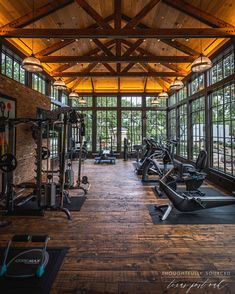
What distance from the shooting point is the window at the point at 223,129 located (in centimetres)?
592

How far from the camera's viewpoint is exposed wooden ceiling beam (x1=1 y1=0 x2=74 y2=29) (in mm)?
5551

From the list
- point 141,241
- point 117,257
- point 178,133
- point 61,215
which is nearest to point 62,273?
point 117,257

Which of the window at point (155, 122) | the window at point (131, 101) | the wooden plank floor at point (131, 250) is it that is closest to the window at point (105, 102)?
the window at point (131, 101)

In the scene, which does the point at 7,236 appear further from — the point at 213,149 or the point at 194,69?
the point at 213,149

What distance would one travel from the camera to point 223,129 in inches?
253

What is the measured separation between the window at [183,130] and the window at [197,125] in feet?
3.36

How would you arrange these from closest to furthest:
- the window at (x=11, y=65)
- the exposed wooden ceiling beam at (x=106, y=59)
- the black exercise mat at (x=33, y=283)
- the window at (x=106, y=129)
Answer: the black exercise mat at (x=33, y=283) → the window at (x=11, y=65) → the exposed wooden ceiling beam at (x=106, y=59) → the window at (x=106, y=129)

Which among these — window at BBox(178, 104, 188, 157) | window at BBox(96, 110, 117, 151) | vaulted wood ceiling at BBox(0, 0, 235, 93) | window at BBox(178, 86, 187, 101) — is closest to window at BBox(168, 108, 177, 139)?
window at BBox(178, 104, 188, 157)

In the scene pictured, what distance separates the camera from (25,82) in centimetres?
724

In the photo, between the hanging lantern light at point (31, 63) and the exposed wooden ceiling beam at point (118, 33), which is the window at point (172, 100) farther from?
the hanging lantern light at point (31, 63)

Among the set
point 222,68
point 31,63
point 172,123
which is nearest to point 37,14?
point 31,63

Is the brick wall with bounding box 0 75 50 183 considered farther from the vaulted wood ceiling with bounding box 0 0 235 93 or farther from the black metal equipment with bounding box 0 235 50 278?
the black metal equipment with bounding box 0 235 50 278

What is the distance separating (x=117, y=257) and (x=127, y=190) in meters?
3.25

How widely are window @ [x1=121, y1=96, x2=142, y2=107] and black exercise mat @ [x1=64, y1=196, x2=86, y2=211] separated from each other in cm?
949
